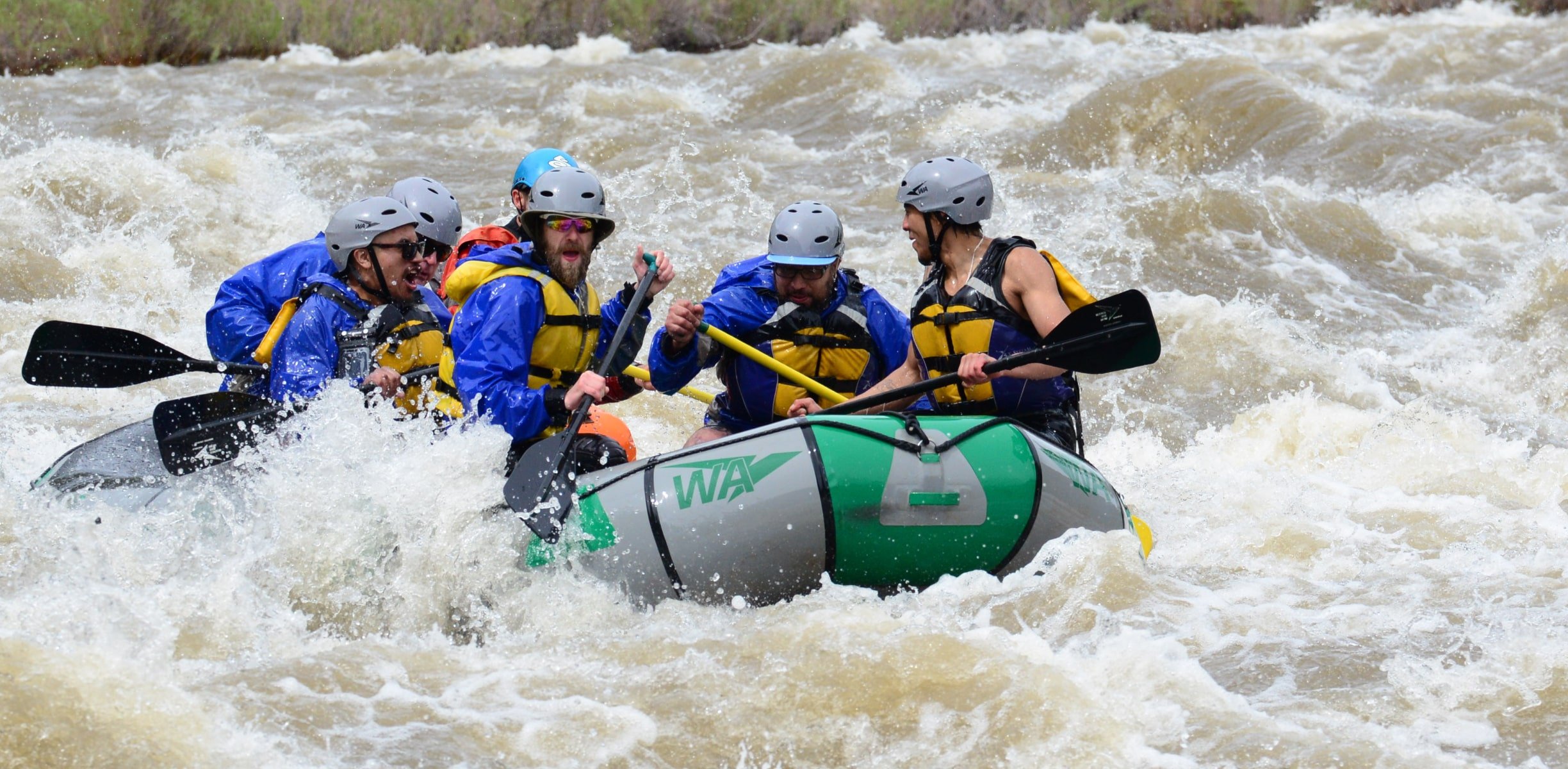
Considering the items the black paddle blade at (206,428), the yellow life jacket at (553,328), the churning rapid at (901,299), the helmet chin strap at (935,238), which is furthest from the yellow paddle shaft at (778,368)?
the black paddle blade at (206,428)

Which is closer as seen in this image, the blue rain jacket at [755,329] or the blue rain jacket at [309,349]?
the blue rain jacket at [309,349]

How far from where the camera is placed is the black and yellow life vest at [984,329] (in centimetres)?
513

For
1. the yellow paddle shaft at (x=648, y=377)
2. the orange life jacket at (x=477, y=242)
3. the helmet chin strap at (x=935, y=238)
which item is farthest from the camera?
the orange life jacket at (x=477, y=242)

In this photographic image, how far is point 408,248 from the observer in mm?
5438

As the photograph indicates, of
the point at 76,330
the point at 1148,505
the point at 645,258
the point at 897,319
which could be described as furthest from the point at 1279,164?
the point at 76,330

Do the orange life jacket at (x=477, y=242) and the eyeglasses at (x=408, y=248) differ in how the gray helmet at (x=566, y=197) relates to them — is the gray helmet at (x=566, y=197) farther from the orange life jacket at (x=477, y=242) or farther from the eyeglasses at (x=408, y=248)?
the orange life jacket at (x=477, y=242)

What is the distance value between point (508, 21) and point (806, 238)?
1196 centimetres

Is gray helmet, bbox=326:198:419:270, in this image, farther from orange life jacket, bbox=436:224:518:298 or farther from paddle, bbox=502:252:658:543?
paddle, bbox=502:252:658:543

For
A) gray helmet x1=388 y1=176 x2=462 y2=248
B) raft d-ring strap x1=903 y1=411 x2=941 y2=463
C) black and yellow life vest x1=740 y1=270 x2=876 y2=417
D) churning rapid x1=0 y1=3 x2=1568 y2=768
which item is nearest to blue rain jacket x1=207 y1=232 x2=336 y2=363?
gray helmet x1=388 y1=176 x2=462 y2=248

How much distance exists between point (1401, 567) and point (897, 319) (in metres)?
2.07

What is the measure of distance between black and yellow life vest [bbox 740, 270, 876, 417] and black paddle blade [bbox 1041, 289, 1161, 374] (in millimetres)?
799

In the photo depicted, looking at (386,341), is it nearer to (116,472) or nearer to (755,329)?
(116,472)

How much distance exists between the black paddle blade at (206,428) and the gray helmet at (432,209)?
3.45 ft

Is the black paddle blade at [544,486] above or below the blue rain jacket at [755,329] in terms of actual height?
below
